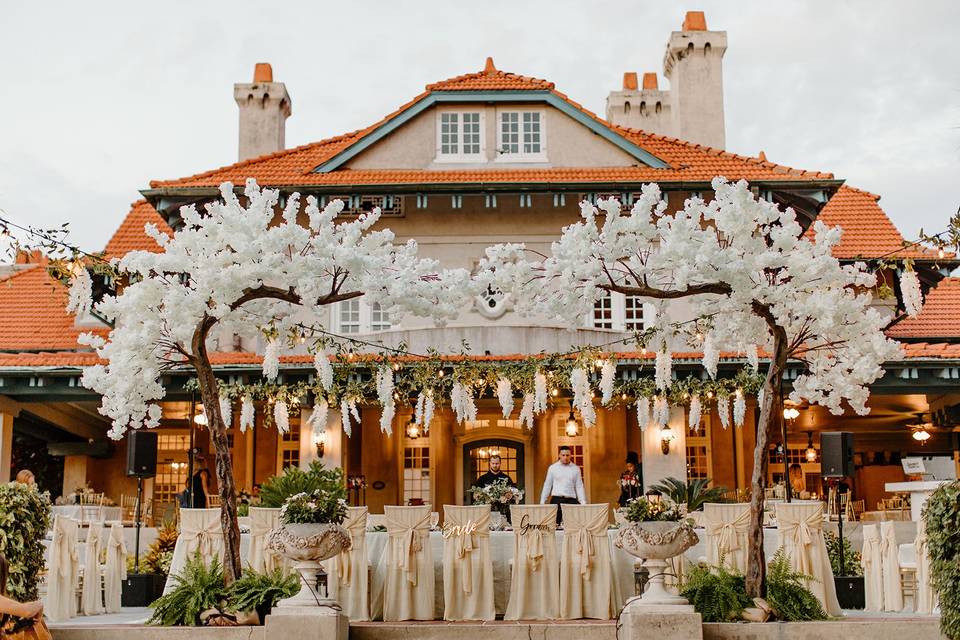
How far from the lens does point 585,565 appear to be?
39.9 feet

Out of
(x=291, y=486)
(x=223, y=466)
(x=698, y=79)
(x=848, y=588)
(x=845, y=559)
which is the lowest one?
(x=848, y=588)

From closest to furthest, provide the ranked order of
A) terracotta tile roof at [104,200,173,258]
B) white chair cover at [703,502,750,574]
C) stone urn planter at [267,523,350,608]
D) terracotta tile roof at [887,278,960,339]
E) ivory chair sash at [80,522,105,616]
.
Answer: stone urn planter at [267,523,350,608], white chair cover at [703,502,750,574], ivory chair sash at [80,522,105,616], terracotta tile roof at [887,278,960,339], terracotta tile roof at [104,200,173,258]

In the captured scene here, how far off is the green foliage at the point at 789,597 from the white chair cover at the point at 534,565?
2206 millimetres

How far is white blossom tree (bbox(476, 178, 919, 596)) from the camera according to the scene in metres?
11.1

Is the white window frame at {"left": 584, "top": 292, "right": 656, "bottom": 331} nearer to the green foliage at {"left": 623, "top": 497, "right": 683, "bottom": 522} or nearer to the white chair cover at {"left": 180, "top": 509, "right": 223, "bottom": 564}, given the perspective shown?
the white chair cover at {"left": 180, "top": 509, "right": 223, "bottom": 564}

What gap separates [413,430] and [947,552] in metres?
12.7

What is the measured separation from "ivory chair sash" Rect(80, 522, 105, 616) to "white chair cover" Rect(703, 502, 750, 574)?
7.01m

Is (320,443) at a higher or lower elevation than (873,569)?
higher

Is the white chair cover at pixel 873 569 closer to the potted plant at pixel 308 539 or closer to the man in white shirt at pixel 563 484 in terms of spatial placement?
the man in white shirt at pixel 563 484

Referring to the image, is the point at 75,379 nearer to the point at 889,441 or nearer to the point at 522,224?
the point at 522,224

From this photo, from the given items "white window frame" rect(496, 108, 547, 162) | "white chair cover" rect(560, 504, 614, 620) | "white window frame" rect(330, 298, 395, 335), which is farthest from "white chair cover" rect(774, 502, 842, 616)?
"white window frame" rect(496, 108, 547, 162)

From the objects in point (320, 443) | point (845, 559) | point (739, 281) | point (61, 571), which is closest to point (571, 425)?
point (320, 443)

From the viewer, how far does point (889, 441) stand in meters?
27.7

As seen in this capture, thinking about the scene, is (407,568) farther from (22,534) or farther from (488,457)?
(488,457)
